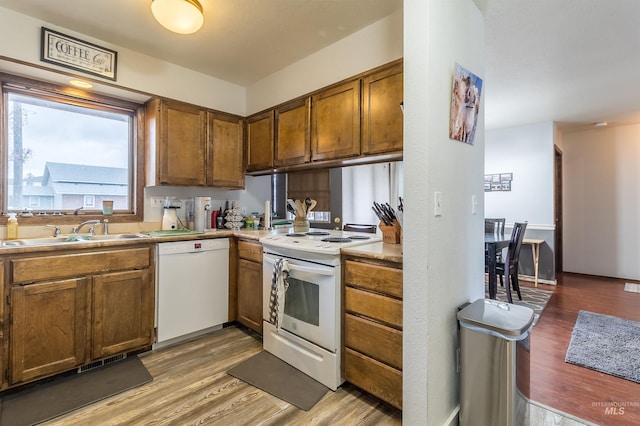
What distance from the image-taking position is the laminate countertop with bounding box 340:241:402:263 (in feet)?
5.56

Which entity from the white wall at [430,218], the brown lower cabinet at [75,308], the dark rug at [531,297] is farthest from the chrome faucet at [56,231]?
the dark rug at [531,297]

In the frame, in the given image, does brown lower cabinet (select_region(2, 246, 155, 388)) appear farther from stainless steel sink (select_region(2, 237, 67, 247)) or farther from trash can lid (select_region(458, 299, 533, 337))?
trash can lid (select_region(458, 299, 533, 337))

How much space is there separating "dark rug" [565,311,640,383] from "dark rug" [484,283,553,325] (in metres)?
0.42

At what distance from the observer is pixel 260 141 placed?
10.5 ft

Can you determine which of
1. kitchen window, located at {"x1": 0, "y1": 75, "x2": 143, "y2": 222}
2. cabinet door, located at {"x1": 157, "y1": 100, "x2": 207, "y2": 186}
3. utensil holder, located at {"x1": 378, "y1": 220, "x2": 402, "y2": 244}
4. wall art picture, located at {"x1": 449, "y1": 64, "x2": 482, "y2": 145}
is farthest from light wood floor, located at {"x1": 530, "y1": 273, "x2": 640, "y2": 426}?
kitchen window, located at {"x1": 0, "y1": 75, "x2": 143, "y2": 222}

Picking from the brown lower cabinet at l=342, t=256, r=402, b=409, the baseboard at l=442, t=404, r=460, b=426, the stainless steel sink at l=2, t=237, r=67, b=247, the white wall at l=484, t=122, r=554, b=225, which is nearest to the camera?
the baseboard at l=442, t=404, r=460, b=426

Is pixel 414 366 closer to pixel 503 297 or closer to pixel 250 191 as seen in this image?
pixel 250 191

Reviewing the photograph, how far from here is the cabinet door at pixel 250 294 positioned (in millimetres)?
2648

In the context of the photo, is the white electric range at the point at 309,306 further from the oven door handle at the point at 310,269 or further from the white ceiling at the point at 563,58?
the white ceiling at the point at 563,58

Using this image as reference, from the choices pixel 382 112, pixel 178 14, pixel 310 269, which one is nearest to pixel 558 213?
pixel 382 112

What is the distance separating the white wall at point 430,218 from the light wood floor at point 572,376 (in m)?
0.83

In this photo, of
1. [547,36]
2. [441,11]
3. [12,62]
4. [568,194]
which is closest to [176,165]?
[12,62]

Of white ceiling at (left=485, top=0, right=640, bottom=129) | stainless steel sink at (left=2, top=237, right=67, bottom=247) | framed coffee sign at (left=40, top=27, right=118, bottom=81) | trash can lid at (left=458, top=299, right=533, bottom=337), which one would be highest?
white ceiling at (left=485, top=0, right=640, bottom=129)

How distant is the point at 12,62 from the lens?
2123 millimetres
